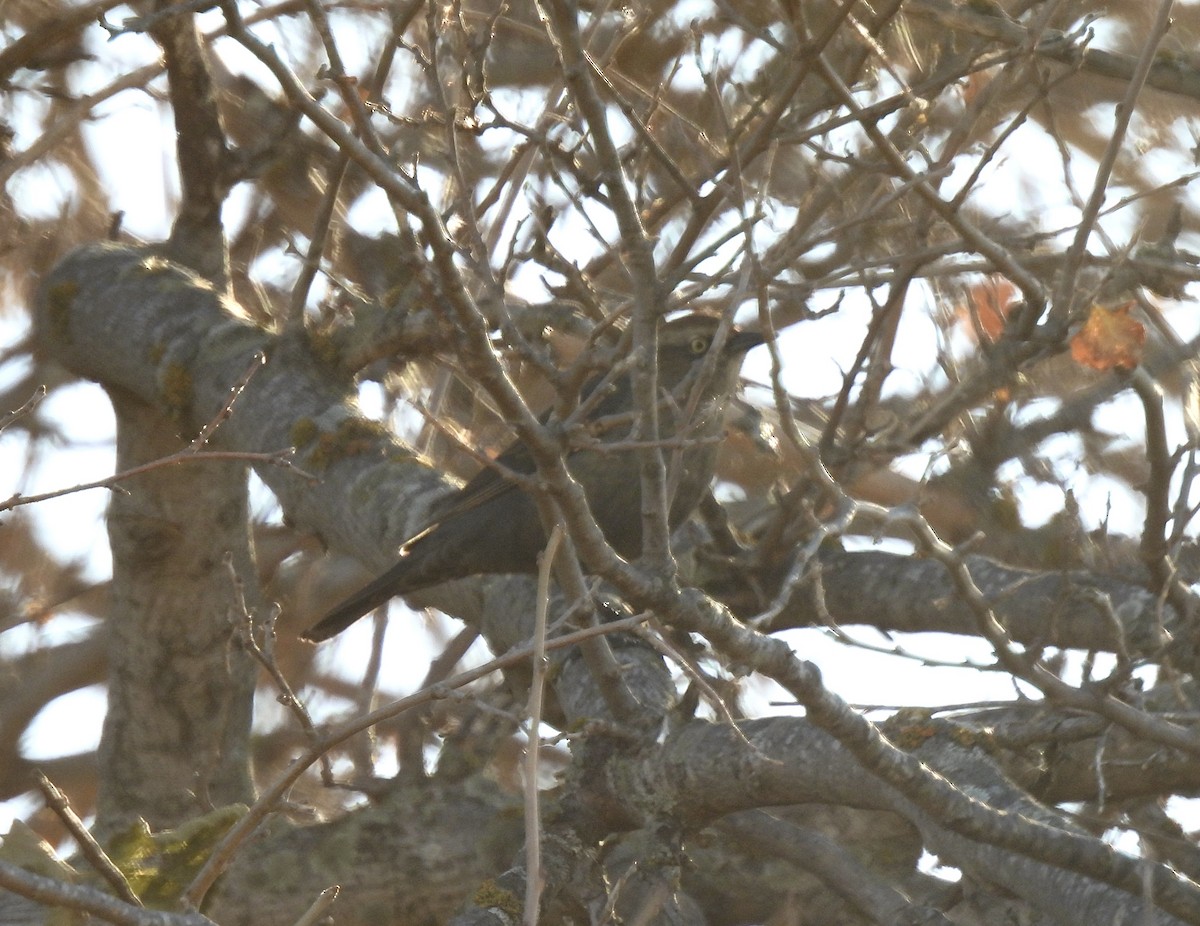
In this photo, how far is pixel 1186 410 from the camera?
410cm

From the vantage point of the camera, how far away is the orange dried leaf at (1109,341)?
143 inches

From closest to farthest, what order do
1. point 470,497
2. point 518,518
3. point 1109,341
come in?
1. point 1109,341
2. point 470,497
3. point 518,518

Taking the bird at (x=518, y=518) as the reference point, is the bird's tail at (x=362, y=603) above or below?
below

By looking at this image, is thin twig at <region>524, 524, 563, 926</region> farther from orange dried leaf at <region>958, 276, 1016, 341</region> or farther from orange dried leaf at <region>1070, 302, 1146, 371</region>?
orange dried leaf at <region>958, 276, 1016, 341</region>

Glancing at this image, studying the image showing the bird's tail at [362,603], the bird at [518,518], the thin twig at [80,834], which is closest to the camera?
the thin twig at [80,834]

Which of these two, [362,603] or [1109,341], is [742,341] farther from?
[1109,341]

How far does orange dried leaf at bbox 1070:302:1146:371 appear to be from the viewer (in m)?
3.63

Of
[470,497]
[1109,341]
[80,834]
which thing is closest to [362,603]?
[470,497]

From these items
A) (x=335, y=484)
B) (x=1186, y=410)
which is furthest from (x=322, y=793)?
(x=1186, y=410)

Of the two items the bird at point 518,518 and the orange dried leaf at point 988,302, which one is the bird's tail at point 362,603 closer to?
the bird at point 518,518

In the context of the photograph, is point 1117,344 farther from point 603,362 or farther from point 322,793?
point 322,793

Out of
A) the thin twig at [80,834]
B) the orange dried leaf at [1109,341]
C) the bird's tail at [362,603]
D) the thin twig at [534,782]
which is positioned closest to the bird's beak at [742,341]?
the bird's tail at [362,603]

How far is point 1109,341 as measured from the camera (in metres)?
3.70

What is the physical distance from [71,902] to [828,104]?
11.1 feet
